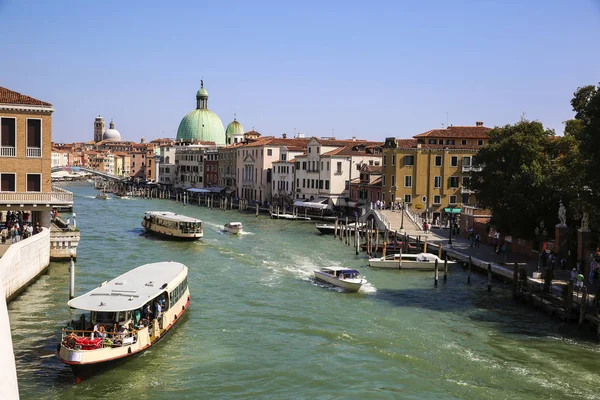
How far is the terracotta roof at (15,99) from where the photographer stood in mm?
28266

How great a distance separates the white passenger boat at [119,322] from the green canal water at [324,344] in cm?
44

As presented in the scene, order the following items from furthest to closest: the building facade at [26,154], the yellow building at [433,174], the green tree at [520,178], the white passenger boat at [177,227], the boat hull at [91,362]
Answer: the yellow building at [433,174], the white passenger boat at [177,227], the green tree at [520,178], the building facade at [26,154], the boat hull at [91,362]

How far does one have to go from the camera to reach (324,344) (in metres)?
18.2

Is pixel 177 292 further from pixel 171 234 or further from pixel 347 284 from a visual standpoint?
pixel 171 234

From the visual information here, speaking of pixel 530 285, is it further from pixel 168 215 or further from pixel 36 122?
pixel 168 215

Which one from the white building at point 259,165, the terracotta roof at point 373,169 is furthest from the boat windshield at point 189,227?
the white building at point 259,165

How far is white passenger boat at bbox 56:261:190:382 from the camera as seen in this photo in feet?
49.7

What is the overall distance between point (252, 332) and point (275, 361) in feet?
8.56

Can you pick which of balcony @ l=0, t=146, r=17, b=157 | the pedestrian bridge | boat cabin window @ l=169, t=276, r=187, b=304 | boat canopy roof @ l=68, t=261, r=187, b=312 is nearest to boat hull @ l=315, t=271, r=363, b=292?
boat canopy roof @ l=68, t=261, r=187, b=312

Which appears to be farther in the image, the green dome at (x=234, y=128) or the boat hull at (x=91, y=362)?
the green dome at (x=234, y=128)

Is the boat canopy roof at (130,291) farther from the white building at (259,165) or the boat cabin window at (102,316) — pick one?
the white building at (259,165)

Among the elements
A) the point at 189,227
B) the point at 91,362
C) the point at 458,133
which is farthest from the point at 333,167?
the point at 91,362

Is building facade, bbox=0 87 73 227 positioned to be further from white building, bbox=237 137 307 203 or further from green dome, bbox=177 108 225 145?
green dome, bbox=177 108 225 145

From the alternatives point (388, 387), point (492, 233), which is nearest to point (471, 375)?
point (388, 387)
